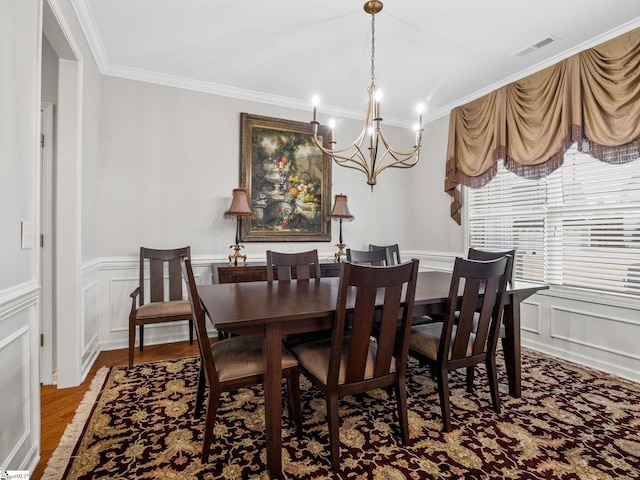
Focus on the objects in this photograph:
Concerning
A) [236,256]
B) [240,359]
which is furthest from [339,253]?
[240,359]

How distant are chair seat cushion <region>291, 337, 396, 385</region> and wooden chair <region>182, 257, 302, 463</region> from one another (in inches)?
2.3

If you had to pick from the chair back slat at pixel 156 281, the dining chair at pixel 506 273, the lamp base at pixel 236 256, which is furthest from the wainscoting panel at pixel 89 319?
the dining chair at pixel 506 273

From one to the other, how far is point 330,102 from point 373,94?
1881mm

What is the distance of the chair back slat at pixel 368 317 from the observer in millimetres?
1565

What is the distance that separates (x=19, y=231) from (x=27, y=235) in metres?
0.06

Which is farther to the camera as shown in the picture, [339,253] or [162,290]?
[339,253]

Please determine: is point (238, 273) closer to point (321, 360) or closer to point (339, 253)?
point (339, 253)

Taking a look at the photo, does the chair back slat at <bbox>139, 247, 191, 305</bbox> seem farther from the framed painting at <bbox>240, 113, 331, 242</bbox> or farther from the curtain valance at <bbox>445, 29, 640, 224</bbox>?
the curtain valance at <bbox>445, 29, 640, 224</bbox>

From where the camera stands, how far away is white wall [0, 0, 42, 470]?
1351 millimetres

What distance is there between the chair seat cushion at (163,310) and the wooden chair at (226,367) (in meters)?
1.17

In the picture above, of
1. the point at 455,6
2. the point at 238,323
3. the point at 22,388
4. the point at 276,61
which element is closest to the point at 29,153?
the point at 22,388

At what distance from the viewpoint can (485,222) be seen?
12.8ft

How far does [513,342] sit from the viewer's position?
2301mm

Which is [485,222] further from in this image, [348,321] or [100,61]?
[100,61]
